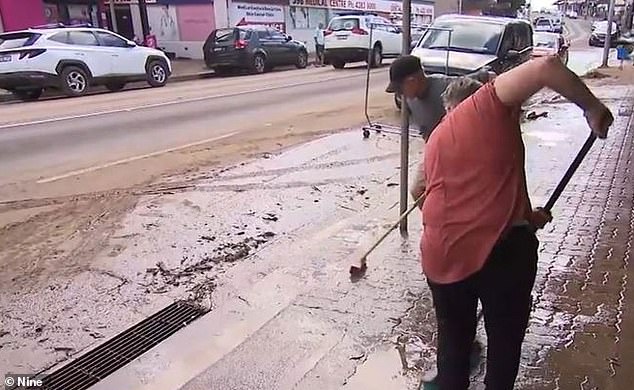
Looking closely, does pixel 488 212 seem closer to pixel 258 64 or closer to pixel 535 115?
pixel 535 115

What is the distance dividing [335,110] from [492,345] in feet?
32.3

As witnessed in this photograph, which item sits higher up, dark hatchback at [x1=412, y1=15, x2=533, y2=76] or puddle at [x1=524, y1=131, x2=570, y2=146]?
dark hatchback at [x1=412, y1=15, x2=533, y2=76]

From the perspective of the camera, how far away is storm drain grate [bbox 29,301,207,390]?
3.07 m

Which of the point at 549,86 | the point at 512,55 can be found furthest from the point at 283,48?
the point at 549,86

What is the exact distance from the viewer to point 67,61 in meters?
14.4

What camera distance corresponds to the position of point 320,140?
898 centimetres

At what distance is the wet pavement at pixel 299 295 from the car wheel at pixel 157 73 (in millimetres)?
11381

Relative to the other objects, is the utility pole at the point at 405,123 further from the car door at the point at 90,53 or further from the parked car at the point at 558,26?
the parked car at the point at 558,26

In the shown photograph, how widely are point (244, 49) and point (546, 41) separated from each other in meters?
10.0

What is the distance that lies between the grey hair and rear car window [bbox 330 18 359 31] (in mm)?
18952

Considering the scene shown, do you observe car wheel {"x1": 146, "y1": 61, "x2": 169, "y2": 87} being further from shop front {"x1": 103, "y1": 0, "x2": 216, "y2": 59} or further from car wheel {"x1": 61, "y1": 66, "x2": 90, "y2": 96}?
shop front {"x1": 103, "y1": 0, "x2": 216, "y2": 59}

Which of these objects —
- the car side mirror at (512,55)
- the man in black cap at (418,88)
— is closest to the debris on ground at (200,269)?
the man in black cap at (418,88)

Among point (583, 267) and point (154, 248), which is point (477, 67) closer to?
point (583, 267)
